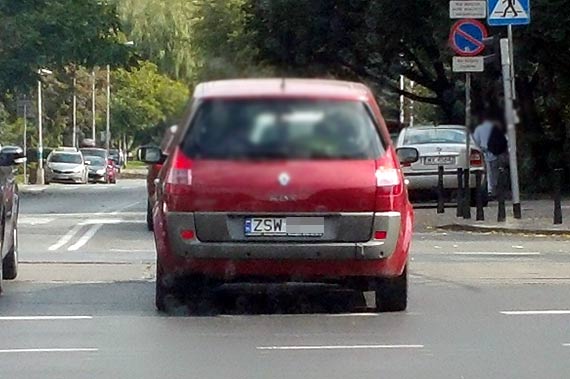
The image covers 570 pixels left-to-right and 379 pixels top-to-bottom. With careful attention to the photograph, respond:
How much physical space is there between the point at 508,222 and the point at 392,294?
987cm

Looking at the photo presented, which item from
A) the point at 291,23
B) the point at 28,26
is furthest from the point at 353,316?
the point at 28,26

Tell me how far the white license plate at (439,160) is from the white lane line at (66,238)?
4656 mm

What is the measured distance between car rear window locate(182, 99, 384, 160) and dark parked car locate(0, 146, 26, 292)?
3868 millimetres

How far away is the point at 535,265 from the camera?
1625 centimetres

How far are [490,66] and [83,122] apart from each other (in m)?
3.09

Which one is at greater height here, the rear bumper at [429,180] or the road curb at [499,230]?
the rear bumper at [429,180]

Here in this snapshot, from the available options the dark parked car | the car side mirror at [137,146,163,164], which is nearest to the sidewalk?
the dark parked car

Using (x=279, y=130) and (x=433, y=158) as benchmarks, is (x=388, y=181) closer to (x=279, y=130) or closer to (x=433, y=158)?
(x=279, y=130)

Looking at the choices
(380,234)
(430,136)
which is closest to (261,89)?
(380,234)

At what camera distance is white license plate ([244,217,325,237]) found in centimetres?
1118

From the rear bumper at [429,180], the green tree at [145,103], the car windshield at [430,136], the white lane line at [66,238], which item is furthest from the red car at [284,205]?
the white lane line at [66,238]

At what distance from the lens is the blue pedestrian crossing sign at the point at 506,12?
9.48 m

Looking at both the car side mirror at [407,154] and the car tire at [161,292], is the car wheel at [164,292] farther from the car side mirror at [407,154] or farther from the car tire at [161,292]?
the car side mirror at [407,154]

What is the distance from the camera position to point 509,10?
9.90 m
